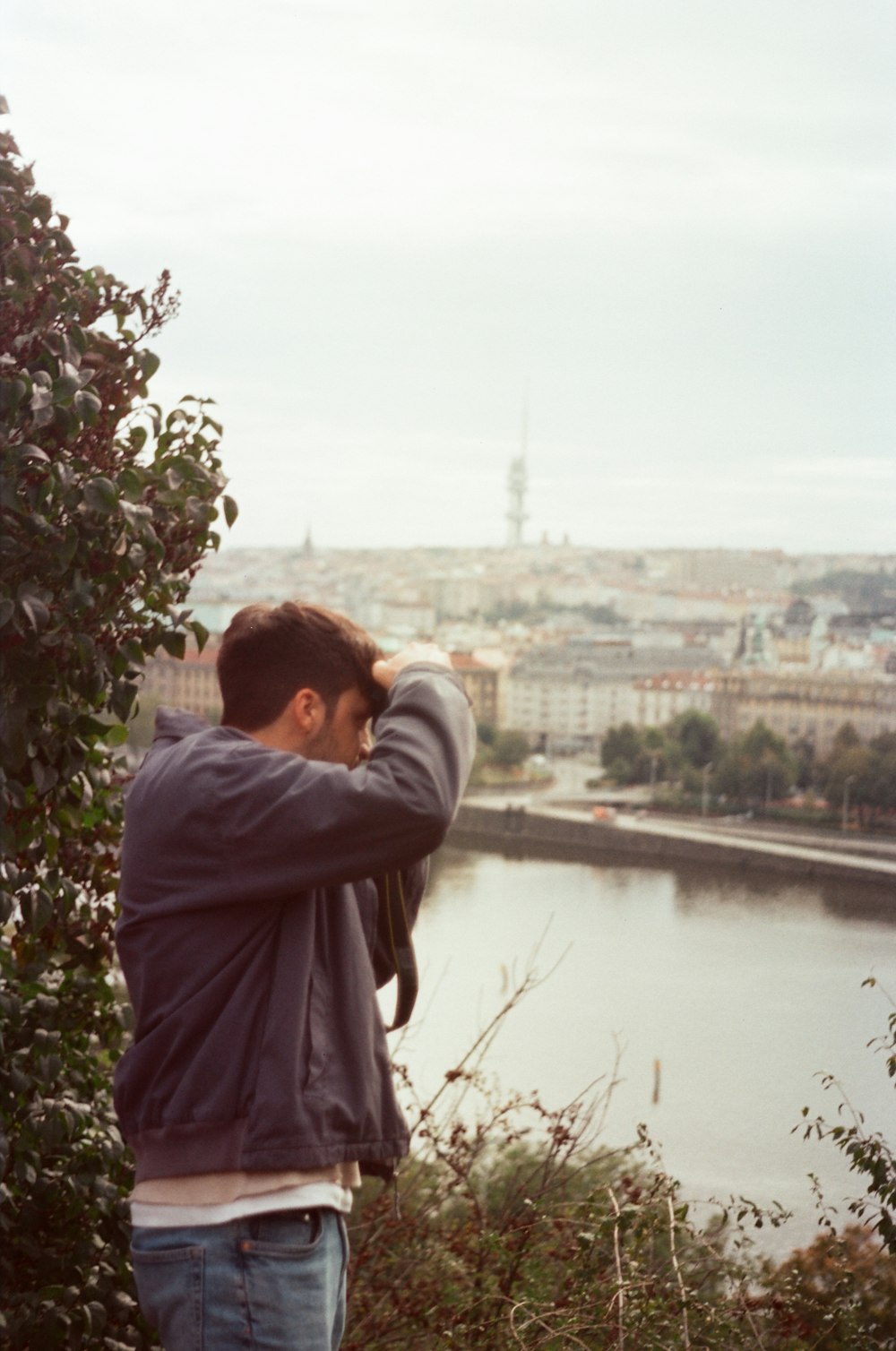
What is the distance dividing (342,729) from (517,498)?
40135 mm

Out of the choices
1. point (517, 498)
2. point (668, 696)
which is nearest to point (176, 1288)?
point (668, 696)

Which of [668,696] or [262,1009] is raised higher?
[262,1009]

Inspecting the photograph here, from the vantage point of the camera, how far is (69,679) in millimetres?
1196

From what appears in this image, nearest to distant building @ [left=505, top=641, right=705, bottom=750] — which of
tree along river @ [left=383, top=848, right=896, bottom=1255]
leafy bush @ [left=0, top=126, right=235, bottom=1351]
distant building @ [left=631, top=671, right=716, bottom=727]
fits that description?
distant building @ [left=631, top=671, right=716, bottom=727]

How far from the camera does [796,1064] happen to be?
1029 cm

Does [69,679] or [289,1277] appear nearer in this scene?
[289,1277]

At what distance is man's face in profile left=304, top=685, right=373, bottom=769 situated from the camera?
2.70 feet

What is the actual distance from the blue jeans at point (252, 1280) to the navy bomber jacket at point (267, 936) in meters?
A: 0.03

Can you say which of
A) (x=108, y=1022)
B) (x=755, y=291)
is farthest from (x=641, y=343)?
(x=108, y=1022)

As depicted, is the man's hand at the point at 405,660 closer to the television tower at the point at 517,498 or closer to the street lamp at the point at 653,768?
the street lamp at the point at 653,768

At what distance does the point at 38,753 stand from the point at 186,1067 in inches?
19.7

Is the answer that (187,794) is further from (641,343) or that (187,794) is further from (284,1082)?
(641,343)

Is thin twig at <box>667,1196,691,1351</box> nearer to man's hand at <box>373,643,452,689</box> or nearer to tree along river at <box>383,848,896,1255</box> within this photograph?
man's hand at <box>373,643,452,689</box>

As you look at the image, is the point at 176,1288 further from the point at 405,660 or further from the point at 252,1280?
the point at 405,660
